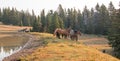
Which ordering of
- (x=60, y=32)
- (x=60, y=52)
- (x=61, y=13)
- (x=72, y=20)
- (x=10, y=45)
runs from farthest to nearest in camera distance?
(x=61, y=13), (x=72, y=20), (x=10, y=45), (x=60, y=32), (x=60, y=52)

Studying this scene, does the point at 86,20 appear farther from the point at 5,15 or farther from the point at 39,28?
the point at 5,15

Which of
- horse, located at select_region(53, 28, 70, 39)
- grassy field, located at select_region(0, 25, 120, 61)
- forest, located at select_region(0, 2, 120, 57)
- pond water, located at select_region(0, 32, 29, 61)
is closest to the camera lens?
grassy field, located at select_region(0, 25, 120, 61)

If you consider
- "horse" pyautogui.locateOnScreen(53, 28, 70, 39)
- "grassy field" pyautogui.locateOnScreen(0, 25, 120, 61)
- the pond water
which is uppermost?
"horse" pyautogui.locateOnScreen(53, 28, 70, 39)

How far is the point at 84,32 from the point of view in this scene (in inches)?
4500

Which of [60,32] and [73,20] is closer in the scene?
[60,32]

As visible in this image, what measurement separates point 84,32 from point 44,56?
9449 cm

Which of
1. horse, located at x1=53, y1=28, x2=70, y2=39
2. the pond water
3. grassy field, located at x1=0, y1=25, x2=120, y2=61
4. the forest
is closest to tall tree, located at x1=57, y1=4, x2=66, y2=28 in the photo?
the forest

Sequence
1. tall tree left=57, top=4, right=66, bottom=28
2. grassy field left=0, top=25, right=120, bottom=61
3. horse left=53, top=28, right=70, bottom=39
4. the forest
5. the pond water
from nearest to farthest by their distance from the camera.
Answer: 1. grassy field left=0, top=25, right=120, bottom=61
2. the pond water
3. horse left=53, top=28, right=70, bottom=39
4. the forest
5. tall tree left=57, top=4, right=66, bottom=28

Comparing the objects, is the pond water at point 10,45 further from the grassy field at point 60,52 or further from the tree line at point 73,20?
the tree line at point 73,20

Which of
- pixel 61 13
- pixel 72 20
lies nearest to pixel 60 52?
pixel 72 20

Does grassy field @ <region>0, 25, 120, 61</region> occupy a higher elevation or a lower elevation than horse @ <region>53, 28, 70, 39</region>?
lower

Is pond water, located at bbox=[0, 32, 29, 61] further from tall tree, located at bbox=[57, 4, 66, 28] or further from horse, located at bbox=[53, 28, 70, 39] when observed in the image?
tall tree, located at bbox=[57, 4, 66, 28]

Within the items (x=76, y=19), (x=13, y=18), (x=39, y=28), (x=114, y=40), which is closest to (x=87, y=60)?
(x=114, y=40)

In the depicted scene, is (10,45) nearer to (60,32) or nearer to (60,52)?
(60,32)
